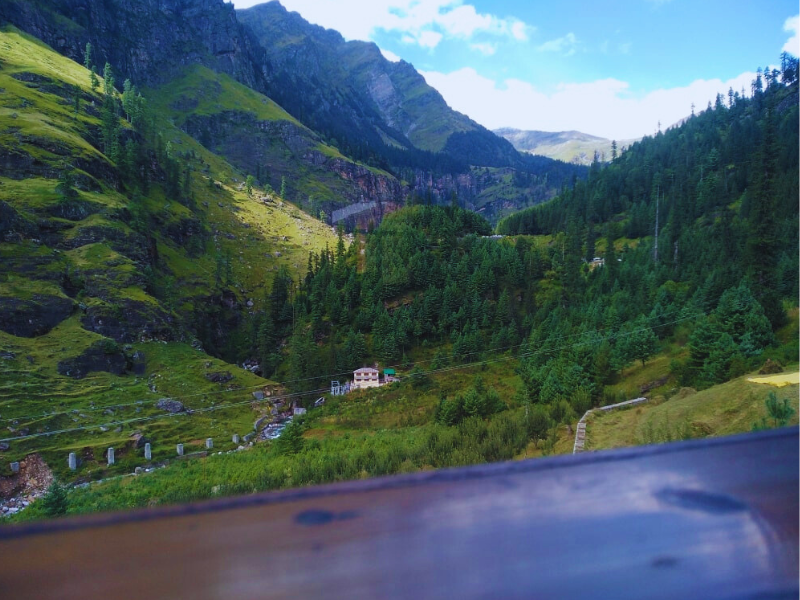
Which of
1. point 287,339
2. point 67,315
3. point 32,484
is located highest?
point 67,315

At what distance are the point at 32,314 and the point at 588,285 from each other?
139ft

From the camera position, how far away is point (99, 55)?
276 feet

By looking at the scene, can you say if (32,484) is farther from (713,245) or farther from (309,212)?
(309,212)

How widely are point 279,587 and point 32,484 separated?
25.7 meters

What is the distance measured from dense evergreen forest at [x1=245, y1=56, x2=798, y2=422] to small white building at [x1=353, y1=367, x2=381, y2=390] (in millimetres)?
2711

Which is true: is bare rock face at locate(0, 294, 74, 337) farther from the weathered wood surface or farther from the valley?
the weathered wood surface

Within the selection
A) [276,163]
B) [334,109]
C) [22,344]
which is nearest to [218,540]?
[22,344]

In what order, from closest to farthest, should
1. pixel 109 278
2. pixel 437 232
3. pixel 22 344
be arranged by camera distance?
pixel 22 344 → pixel 109 278 → pixel 437 232

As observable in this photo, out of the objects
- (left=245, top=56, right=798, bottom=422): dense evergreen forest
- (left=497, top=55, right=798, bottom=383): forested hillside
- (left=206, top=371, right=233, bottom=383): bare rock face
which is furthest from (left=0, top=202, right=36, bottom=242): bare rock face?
(left=497, top=55, right=798, bottom=383): forested hillside

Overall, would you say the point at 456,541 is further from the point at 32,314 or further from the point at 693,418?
the point at 32,314

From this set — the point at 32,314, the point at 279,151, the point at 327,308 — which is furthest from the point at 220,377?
the point at 279,151

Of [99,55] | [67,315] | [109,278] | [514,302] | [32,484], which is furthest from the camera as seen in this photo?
[99,55]

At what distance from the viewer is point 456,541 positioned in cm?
70

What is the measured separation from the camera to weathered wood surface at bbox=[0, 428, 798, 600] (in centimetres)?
63
